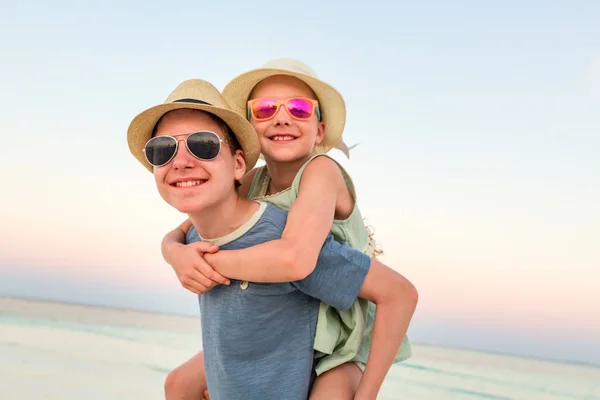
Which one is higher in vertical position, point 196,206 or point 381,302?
point 196,206

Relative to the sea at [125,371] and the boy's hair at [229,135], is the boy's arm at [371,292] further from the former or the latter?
the sea at [125,371]

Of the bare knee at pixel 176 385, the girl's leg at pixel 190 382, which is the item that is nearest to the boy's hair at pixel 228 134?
the girl's leg at pixel 190 382

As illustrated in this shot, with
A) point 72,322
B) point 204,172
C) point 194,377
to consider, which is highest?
point 204,172

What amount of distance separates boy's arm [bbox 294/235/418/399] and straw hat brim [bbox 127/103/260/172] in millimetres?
551

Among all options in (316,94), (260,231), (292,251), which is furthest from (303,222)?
(316,94)

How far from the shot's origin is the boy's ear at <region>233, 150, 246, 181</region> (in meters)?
3.02

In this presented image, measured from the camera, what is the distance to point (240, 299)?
2893 millimetres

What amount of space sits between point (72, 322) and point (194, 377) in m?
19.0

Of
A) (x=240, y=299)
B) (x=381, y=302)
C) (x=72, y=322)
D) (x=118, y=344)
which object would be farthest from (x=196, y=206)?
(x=72, y=322)

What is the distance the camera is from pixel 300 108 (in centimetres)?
329

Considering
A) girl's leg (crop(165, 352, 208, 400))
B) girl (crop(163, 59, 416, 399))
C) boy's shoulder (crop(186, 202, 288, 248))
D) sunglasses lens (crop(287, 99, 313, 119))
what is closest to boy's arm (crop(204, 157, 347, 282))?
girl (crop(163, 59, 416, 399))

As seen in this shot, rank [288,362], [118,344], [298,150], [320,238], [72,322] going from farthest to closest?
[72,322] → [118,344] → [298,150] → [288,362] → [320,238]

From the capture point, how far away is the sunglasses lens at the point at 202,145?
2.80 meters

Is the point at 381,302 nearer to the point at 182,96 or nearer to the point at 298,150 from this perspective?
the point at 298,150
